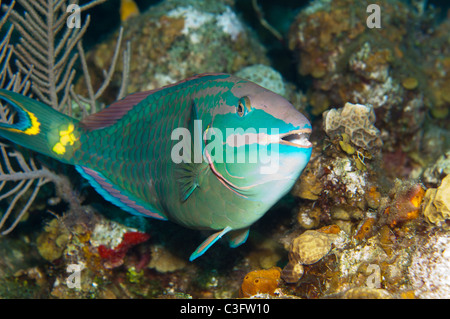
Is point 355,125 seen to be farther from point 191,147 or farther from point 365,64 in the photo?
point 365,64

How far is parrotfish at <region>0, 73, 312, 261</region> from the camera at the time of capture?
1.72 metres

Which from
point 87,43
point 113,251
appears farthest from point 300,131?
point 87,43

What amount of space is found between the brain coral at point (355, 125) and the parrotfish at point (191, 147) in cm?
135

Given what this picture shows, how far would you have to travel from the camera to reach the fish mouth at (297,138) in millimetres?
1647

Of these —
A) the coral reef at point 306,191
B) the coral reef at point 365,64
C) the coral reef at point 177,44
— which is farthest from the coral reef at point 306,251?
the coral reef at point 177,44

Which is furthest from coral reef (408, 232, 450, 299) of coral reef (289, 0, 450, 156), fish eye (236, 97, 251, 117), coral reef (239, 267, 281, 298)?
coral reef (289, 0, 450, 156)

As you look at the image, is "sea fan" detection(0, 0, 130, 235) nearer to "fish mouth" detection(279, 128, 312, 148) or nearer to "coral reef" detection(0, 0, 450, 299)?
"coral reef" detection(0, 0, 450, 299)

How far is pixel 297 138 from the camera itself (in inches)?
68.4

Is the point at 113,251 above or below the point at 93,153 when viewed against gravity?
below

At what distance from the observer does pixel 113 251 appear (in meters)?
3.53

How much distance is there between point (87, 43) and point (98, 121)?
3.49 m

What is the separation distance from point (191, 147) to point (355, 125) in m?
1.73

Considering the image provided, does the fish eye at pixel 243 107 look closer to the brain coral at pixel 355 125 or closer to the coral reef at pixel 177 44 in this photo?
the brain coral at pixel 355 125

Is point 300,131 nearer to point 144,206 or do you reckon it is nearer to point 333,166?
point 333,166
